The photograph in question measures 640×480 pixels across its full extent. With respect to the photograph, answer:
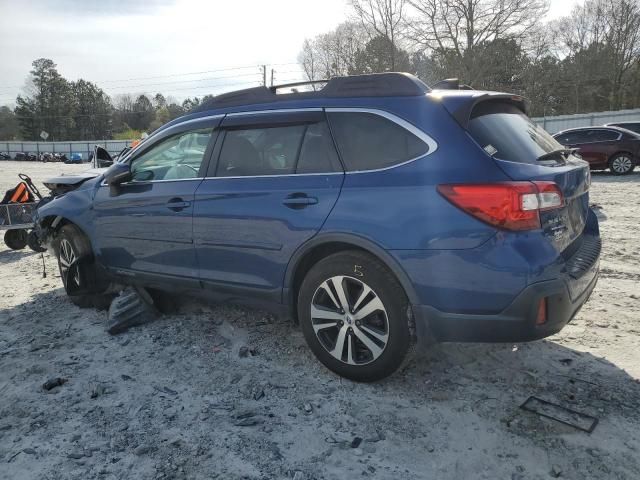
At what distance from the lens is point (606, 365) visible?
3.46 meters

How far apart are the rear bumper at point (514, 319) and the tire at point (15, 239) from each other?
679 centimetres

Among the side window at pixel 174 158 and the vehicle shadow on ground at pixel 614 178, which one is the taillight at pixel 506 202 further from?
the vehicle shadow on ground at pixel 614 178

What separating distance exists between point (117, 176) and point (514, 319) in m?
3.35

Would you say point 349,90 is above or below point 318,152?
above

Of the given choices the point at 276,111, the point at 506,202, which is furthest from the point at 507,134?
the point at 276,111

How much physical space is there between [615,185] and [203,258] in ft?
42.4

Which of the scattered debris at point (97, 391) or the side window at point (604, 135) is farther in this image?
the side window at point (604, 135)

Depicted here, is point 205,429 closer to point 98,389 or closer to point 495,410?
point 98,389

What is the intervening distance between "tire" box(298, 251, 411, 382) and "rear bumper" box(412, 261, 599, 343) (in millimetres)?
154

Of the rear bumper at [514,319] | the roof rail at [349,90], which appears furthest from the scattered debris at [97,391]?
the roof rail at [349,90]

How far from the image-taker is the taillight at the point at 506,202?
2684 mm

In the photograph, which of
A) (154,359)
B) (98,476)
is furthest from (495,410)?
(154,359)

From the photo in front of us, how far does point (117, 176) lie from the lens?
438cm

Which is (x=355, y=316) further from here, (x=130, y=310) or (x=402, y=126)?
(x=130, y=310)
